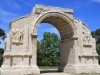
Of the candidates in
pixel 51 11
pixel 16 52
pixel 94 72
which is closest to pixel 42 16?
pixel 51 11

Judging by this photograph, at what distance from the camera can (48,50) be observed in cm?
4403

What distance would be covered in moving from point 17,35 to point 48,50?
28399 mm

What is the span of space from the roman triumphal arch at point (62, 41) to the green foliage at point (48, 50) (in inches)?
887

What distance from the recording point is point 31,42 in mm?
16094

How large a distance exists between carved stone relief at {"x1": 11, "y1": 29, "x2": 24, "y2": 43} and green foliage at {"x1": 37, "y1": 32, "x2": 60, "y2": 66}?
25677mm

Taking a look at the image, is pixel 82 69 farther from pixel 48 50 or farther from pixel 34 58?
pixel 48 50

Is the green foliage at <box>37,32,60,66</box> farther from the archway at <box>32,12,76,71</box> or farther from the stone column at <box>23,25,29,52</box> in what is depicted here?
the stone column at <box>23,25,29,52</box>

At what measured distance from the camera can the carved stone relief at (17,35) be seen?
1580cm

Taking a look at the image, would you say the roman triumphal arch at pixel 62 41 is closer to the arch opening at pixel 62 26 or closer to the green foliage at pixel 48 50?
the arch opening at pixel 62 26

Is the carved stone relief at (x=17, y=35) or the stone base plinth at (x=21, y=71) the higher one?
the carved stone relief at (x=17, y=35)

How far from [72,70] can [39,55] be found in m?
26.2

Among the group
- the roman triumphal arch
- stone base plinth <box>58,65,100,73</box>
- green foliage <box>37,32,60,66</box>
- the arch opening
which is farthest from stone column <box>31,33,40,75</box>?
green foliage <box>37,32,60,66</box>

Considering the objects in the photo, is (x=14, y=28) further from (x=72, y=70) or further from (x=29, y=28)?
(x=72, y=70)

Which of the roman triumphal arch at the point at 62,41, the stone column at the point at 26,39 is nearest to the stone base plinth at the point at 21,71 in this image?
the roman triumphal arch at the point at 62,41
